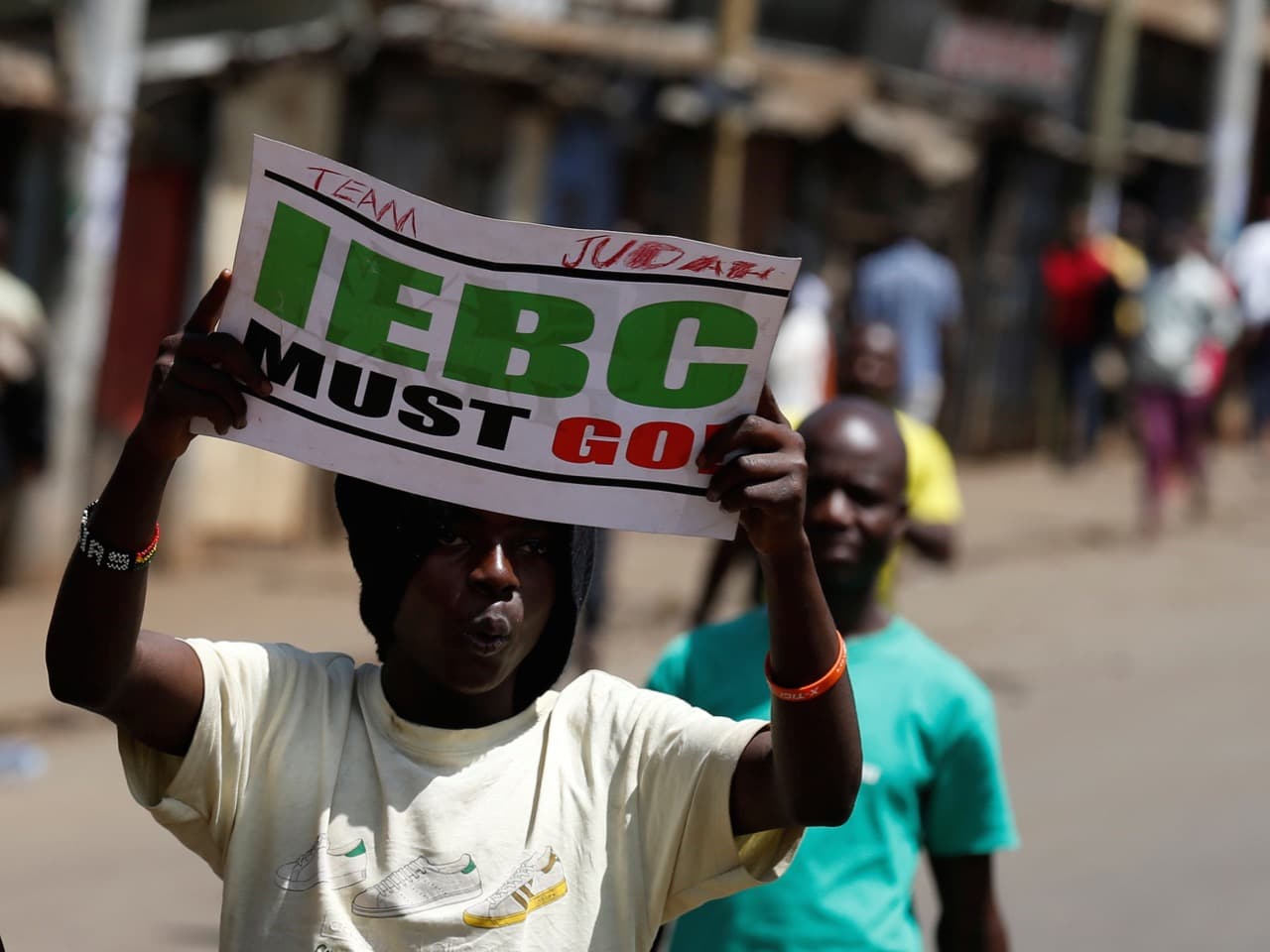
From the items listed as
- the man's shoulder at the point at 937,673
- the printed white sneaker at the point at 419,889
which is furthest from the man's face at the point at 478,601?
the man's shoulder at the point at 937,673

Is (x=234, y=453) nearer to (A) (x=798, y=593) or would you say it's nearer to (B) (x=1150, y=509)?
(B) (x=1150, y=509)

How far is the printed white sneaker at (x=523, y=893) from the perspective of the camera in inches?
94.8

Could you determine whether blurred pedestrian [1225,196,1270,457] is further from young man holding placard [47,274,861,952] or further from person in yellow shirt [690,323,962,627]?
young man holding placard [47,274,861,952]

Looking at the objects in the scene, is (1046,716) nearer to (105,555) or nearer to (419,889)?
(419,889)

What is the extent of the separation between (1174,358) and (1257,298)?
3329 millimetres

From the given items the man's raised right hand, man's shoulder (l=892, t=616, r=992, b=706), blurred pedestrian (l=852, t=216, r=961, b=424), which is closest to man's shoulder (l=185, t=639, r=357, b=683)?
the man's raised right hand

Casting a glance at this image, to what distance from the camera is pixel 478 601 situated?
2.45 m

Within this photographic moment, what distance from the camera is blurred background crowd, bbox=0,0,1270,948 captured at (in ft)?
34.4

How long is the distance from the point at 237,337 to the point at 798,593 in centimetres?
70

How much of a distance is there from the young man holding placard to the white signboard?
0.06m

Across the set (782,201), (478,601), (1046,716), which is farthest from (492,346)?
(782,201)

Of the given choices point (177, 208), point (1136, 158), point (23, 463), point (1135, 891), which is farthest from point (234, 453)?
point (1136, 158)

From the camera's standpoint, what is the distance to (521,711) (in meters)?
2.57

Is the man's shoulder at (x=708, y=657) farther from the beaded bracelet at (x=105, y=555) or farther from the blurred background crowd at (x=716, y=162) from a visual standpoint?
the blurred background crowd at (x=716, y=162)
